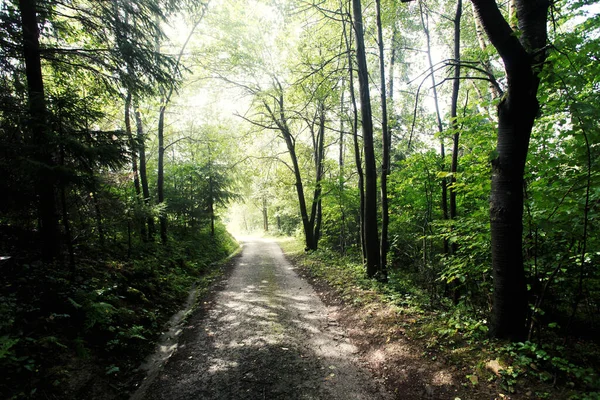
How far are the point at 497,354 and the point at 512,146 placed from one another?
2524 millimetres

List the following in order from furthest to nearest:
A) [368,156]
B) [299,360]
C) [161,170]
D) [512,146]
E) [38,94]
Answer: [161,170], [368,156], [38,94], [299,360], [512,146]

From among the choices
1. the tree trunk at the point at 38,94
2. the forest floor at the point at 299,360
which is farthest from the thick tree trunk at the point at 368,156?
the tree trunk at the point at 38,94

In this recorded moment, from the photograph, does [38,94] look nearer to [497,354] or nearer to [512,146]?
[512,146]

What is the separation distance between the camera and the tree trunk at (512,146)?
290 cm

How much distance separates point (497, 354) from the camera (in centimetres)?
327

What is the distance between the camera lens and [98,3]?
19.8 feet

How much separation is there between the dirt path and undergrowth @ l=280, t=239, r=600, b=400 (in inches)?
43.7

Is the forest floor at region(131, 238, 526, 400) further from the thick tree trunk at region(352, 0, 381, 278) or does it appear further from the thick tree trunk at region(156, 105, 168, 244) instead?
the thick tree trunk at region(156, 105, 168, 244)

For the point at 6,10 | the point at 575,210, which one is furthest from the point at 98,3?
the point at 575,210

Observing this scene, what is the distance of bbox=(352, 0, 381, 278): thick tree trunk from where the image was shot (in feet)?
25.2

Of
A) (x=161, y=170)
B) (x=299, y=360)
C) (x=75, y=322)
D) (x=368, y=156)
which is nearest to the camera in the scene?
(x=75, y=322)

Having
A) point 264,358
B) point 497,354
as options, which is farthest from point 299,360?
point 497,354

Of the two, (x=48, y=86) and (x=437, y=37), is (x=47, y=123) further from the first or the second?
(x=437, y=37)

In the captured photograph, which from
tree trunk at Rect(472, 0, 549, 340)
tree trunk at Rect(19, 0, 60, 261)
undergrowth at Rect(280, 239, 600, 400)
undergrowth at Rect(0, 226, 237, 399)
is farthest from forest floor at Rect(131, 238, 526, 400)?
tree trunk at Rect(19, 0, 60, 261)
